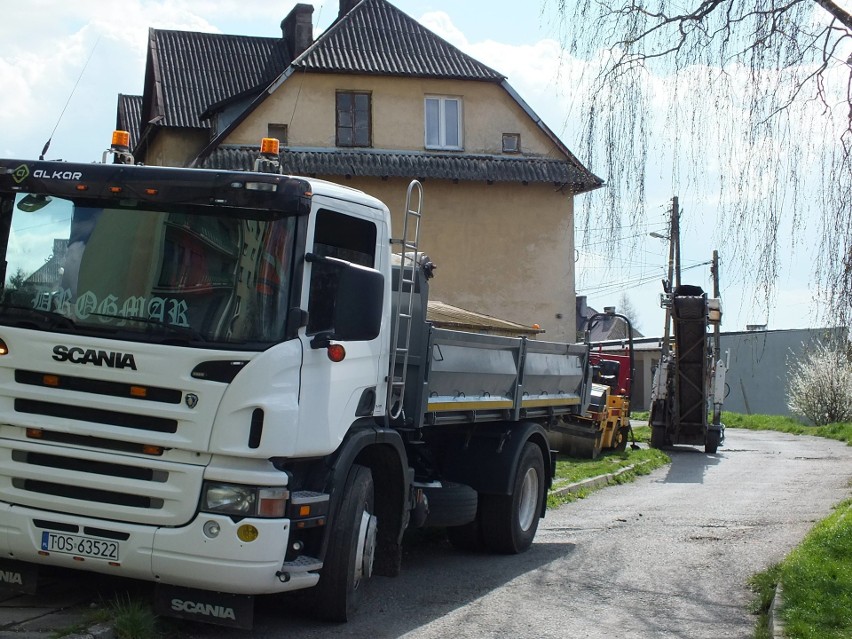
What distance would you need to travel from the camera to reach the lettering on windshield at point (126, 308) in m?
6.20

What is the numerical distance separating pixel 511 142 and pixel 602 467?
36.7ft

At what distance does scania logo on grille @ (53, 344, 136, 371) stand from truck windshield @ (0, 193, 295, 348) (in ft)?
0.40

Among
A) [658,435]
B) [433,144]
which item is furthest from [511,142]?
[658,435]

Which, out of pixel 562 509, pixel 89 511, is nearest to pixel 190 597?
pixel 89 511

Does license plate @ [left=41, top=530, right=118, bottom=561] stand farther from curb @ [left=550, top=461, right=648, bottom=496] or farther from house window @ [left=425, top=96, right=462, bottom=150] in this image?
house window @ [left=425, top=96, right=462, bottom=150]

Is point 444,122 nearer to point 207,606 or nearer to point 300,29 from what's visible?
point 300,29

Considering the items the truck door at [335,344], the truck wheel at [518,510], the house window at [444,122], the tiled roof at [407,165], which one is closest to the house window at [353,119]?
the tiled roof at [407,165]

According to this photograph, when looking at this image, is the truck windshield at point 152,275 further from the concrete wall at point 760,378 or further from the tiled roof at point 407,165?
the concrete wall at point 760,378

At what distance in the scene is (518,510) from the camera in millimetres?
10211

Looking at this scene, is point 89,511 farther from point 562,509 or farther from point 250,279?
point 562,509

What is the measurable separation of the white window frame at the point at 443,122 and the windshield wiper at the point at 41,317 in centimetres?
2120

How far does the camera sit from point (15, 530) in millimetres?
6203

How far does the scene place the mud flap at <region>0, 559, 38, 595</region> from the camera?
21.2 ft

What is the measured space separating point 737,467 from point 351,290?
1659 cm
